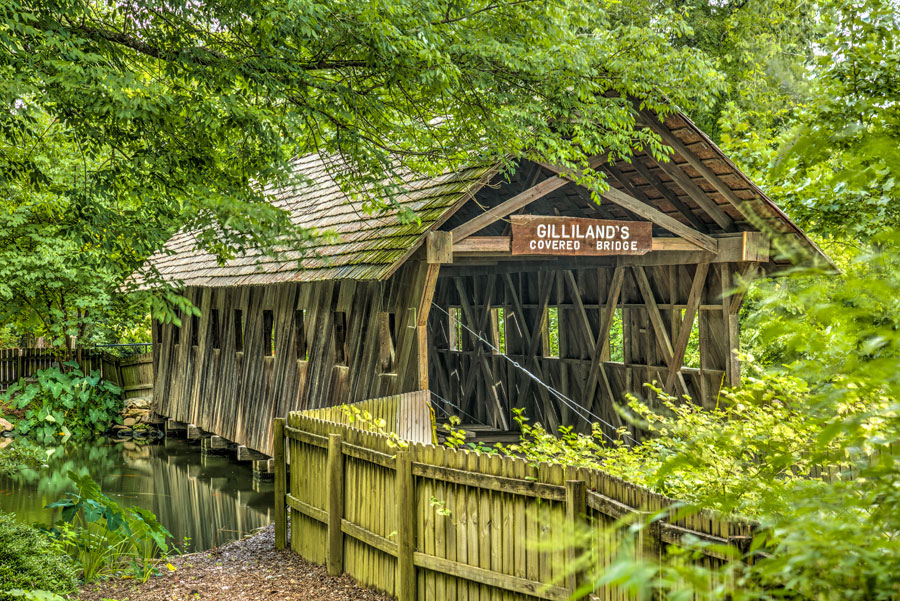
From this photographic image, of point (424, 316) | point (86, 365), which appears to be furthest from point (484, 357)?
point (86, 365)

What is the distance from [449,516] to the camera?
254 inches

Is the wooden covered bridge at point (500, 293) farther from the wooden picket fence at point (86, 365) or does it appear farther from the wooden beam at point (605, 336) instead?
the wooden picket fence at point (86, 365)

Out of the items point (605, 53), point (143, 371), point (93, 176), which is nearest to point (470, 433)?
point (605, 53)

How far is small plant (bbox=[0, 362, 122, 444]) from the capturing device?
71.7 ft

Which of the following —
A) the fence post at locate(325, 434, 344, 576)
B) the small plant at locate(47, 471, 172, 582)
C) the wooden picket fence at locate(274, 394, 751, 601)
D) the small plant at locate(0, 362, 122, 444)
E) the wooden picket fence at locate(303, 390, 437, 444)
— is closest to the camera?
the wooden picket fence at locate(274, 394, 751, 601)

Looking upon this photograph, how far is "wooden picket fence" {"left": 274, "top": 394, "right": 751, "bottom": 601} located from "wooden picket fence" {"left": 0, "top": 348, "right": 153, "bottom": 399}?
17.0 meters

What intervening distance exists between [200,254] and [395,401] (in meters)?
10.6

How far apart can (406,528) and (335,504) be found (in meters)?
1.29

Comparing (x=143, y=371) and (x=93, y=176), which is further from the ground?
(x=93, y=176)

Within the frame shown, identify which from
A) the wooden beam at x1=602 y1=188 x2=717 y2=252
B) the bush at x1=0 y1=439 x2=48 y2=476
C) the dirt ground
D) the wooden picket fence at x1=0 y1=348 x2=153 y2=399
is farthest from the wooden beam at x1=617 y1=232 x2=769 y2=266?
the wooden picket fence at x1=0 y1=348 x2=153 y2=399

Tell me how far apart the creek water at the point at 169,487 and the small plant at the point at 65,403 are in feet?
4.91

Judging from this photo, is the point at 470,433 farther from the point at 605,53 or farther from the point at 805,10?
the point at 805,10

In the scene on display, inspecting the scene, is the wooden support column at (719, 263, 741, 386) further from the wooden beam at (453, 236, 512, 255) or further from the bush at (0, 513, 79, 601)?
the bush at (0, 513, 79, 601)

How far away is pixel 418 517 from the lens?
673 cm
